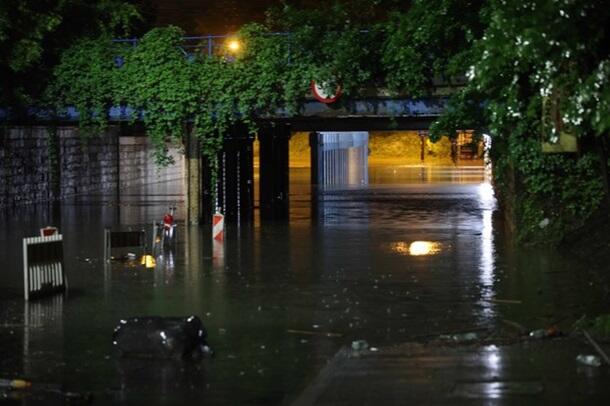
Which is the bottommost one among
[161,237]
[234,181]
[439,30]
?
[161,237]

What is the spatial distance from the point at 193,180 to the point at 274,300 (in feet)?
51.3

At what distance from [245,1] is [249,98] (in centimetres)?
2824

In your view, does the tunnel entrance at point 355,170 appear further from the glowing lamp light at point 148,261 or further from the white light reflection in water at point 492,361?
the white light reflection in water at point 492,361

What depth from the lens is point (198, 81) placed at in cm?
3173

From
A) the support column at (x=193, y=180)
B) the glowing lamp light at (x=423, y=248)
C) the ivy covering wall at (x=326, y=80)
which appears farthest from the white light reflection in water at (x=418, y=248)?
the support column at (x=193, y=180)

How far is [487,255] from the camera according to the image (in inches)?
967

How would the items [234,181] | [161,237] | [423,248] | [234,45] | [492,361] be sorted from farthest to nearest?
[234,181] < [234,45] < [423,248] < [161,237] < [492,361]

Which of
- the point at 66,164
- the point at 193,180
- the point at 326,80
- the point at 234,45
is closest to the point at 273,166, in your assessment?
the point at 66,164

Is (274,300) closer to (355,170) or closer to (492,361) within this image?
(492,361)

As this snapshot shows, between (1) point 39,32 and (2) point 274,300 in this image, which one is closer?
(2) point 274,300

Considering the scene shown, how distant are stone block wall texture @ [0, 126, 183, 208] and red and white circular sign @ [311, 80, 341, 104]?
29.5ft

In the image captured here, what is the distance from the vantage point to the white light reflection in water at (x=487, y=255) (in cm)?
1820

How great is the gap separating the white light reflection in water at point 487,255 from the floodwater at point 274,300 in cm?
5

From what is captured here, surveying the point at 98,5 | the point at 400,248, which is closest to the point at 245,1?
the point at 98,5
